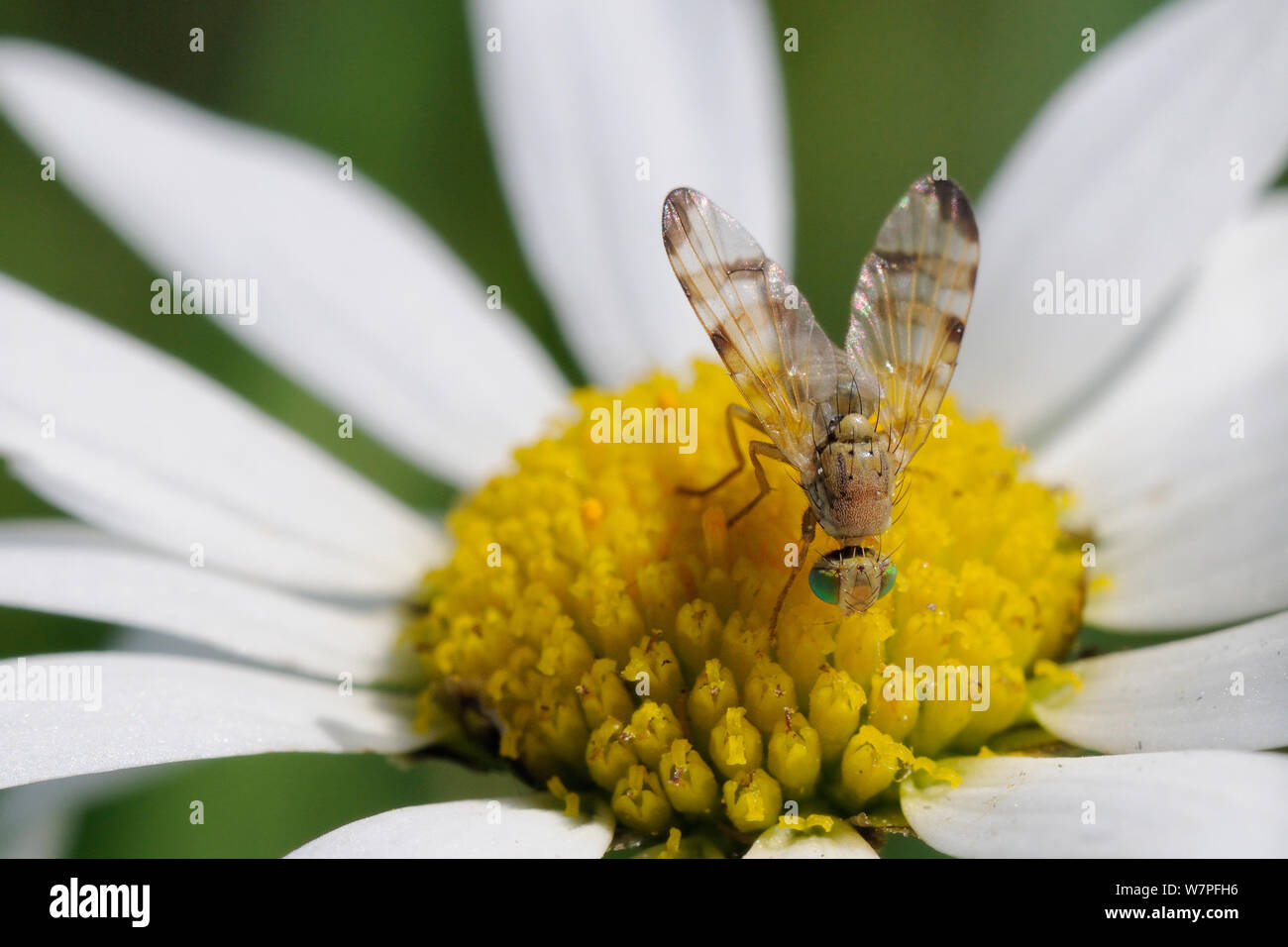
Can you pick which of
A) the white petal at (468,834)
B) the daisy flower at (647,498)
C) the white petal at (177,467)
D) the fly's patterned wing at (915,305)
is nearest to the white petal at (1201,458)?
the daisy flower at (647,498)

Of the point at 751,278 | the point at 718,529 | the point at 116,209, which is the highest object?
the point at 116,209

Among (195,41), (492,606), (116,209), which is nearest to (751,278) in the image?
(492,606)

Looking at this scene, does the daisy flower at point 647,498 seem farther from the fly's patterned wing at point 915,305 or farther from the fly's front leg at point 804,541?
the fly's patterned wing at point 915,305

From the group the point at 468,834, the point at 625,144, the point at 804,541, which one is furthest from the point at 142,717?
the point at 625,144

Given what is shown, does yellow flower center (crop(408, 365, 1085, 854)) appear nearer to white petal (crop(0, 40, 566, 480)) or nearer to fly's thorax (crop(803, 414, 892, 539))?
fly's thorax (crop(803, 414, 892, 539))

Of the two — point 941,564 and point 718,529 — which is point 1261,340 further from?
point 718,529

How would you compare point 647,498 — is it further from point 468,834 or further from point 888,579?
point 468,834
